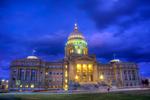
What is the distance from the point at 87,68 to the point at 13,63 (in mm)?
46749

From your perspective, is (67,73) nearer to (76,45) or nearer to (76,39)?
(76,45)

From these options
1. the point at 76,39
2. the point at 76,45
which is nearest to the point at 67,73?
the point at 76,45

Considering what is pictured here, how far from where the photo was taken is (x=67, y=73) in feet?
346

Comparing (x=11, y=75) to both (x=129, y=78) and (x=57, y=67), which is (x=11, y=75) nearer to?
(x=57, y=67)

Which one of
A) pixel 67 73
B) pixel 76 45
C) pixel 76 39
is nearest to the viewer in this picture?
pixel 67 73

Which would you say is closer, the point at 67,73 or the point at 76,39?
the point at 67,73

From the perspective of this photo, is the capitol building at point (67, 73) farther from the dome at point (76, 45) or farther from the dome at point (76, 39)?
the dome at point (76, 39)

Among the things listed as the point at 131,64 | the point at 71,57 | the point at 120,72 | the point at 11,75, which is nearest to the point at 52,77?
the point at 71,57

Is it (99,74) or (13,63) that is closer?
(13,63)

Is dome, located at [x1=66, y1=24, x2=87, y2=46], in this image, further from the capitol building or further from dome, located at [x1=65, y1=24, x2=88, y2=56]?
the capitol building

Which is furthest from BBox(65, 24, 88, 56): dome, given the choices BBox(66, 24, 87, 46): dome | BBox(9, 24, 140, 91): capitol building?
BBox(9, 24, 140, 91): capitol building

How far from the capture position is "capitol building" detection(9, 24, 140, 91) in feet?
316

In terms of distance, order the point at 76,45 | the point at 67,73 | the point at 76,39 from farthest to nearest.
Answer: the point at 76,39 → the point at 76,45 → the point at 67,73

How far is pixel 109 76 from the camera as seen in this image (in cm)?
11406
